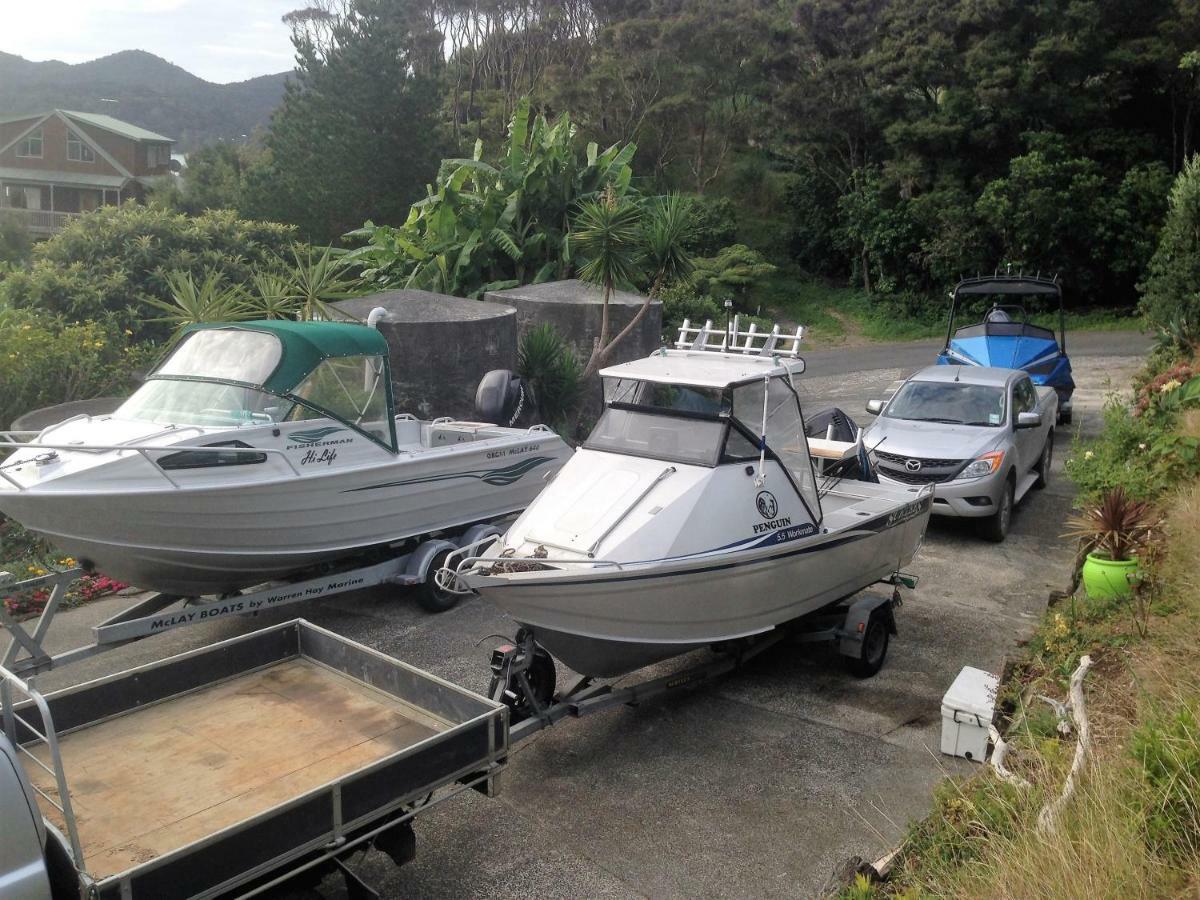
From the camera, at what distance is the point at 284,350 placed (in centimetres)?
834

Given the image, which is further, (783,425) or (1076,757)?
(783,425)

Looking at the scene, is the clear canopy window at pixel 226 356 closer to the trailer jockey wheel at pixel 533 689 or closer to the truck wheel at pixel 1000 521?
the trailer jockey wheel at pixel 533 689

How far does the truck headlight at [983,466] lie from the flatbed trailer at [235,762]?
739 cm

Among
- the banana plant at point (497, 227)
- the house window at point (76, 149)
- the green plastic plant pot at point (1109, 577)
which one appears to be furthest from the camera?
the house window at point (76, 149)

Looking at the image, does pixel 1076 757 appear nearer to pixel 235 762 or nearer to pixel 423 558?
pixel 235 762

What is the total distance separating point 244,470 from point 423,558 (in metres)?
1.76

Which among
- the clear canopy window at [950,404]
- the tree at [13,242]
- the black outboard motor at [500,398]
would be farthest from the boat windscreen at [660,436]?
the tree at [13,242]

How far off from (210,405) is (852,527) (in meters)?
5.00

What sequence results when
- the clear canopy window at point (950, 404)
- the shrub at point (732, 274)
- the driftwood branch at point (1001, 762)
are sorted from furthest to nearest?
the shrub at point (732, 274)
the clear canopy window at point (950, 404)
the driftwood branch at point (1001, 762)

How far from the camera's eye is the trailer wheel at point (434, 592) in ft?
29.2

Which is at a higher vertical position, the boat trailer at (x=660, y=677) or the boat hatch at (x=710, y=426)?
the boat hatch at (x=710, y=426)

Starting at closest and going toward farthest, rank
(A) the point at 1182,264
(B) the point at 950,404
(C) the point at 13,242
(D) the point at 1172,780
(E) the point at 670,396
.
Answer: (D) the point at 1172,780 < (E) the point at 670,396 < (B) the point at 950,404 < (A) the point at 1182,264 < (C) the point at 13,242

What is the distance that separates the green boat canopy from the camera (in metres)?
8.23

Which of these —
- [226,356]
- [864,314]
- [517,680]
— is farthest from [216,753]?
[864,314]
